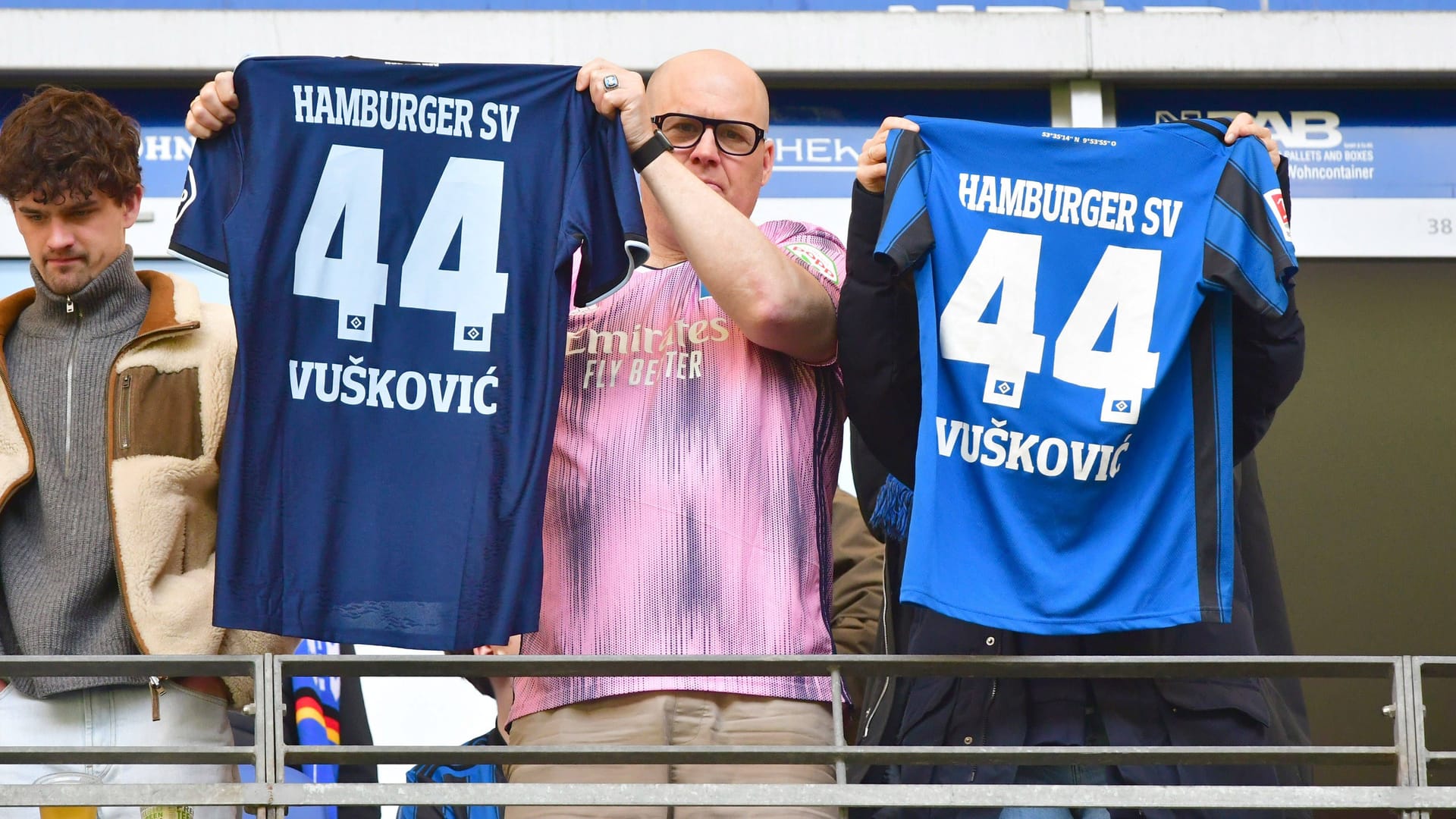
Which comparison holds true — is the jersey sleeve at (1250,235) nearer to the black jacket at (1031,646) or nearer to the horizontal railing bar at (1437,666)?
the black jacket at (1031,646)

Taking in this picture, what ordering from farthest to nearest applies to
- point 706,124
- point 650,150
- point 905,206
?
point 706,124, point 650,150, point 905,206

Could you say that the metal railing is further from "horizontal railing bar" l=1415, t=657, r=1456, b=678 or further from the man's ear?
the man's ear

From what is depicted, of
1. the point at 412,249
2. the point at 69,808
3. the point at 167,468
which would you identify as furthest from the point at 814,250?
the point at 69,808

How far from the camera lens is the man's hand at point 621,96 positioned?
133 inches

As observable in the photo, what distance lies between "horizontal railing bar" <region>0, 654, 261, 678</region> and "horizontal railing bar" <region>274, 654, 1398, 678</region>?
113mm

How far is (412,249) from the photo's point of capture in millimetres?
3438

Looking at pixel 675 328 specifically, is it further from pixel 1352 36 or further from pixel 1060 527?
pixel 1352 36

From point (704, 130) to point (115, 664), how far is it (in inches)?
56.9

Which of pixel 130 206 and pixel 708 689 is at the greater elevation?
pixel 130 206

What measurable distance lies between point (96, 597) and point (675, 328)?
1.16 m

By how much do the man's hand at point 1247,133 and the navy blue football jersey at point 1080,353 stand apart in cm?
2

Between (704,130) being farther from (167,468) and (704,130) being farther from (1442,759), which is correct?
(1442,759)

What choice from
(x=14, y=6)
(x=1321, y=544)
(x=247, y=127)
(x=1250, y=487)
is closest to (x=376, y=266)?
(x=247, y=127)

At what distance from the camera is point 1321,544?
630cm
